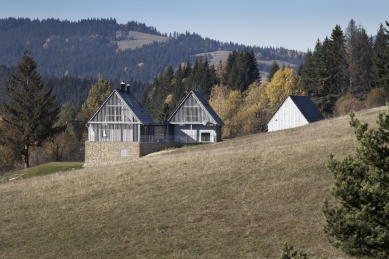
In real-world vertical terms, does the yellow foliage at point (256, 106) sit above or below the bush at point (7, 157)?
above

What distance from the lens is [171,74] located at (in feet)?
451

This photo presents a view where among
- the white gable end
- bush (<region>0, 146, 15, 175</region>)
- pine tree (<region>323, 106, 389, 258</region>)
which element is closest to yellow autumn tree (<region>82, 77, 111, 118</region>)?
bush (<region>0, 146, 15, 175</region>)

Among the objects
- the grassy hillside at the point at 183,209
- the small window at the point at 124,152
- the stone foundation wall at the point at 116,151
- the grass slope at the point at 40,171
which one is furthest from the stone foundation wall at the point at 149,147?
the grassy hillside at the point at 183,209

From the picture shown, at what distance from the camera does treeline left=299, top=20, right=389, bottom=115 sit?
300 feet

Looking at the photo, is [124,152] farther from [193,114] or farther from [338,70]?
[338,70]

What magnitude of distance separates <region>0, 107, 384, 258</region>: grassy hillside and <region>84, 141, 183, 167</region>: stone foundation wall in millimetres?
27329

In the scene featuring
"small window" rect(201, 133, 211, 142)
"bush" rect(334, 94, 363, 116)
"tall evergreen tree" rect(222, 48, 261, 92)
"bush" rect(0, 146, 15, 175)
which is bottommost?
"bush" rect(0, 146, 15, 175)

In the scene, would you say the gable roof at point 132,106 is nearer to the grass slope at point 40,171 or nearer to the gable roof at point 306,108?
the grass slope at point 40,171

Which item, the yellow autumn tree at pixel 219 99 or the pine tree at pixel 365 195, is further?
the yellow autumn tree at pixel 219 99

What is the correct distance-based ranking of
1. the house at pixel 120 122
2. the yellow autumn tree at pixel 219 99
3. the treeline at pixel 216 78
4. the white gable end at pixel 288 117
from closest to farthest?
the white gable end at pixel 288 117 < the house at pixel 120 122 < the yellow autumn tree at pixel 219 99 < the treeline at pixel 216 78

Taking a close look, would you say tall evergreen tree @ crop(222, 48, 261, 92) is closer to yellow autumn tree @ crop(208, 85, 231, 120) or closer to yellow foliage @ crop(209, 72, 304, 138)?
yellow autumn tree @ crop(208, 85, 231, 120)

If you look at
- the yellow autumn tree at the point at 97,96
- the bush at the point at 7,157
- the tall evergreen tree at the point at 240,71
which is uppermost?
the tall evergreen tree at the point at 240,71

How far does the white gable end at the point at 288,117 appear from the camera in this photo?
66.6 m

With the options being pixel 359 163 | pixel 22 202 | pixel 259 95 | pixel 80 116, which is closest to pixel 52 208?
pixel 22 202
